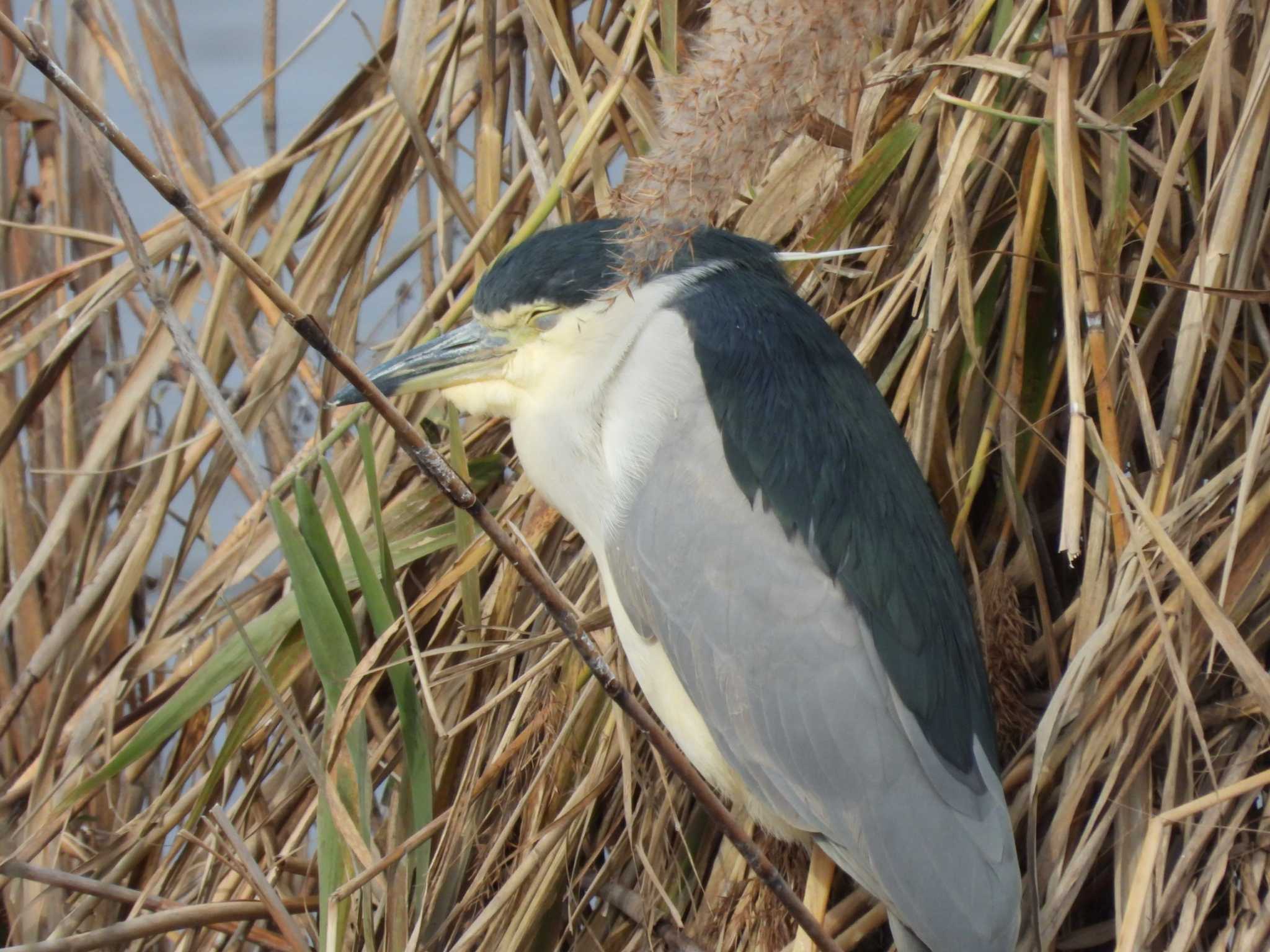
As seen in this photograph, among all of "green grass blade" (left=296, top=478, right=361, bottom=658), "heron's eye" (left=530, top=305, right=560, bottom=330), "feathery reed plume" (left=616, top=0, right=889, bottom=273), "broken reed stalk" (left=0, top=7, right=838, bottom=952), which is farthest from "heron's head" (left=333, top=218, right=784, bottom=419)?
"broken reed stalk" (left=0, top=7, right=838, bottom=952)

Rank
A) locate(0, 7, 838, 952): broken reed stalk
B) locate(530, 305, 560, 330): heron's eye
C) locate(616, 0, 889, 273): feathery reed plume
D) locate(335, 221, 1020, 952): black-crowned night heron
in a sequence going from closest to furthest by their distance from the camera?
locate(0, 7, 838, 952): broken reed stalk
locate(616, 0, 889, 273): feathery reed plume
locate(335, 221, 1020, 952): black-crowned night heron
locate(530, 305, 560, 330): heron's eye

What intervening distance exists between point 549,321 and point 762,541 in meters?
0.32

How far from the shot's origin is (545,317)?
1.32 meters

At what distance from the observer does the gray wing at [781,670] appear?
1188 millimetres

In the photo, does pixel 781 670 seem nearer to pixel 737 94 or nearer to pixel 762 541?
pixel 762 541

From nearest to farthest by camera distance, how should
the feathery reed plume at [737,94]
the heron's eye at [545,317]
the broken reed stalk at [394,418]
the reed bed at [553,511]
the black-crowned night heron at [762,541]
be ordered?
1. the broken reed stalk at [394,418]
2. the feathery reed plume at [737,94]
3. the reed bed at [553,511]
4. the black-crowned night heron at [762,541]
5. the heron's eye at [545,317]

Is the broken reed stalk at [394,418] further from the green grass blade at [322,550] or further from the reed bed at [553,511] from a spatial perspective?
the green grass blade at [322,550]

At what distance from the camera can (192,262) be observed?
1705mm

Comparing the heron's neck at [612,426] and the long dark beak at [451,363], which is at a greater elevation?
the long dark beak at [451,363]

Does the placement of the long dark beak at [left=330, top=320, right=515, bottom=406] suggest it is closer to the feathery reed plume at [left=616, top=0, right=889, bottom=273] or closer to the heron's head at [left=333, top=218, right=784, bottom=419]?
the heron's head at [left=333, top=218, right=784, bottom=419]

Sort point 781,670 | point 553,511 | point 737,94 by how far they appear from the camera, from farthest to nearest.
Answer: point 553,511 → point 781,670 → point 737,94

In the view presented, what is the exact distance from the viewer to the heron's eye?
1.31 meters

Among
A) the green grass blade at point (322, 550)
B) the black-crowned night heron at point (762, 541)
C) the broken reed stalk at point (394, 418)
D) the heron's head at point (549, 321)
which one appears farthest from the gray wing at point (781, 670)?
the broken reed stalk at point (394, 418)

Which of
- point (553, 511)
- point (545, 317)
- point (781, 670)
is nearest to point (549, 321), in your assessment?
point (545, 317)
